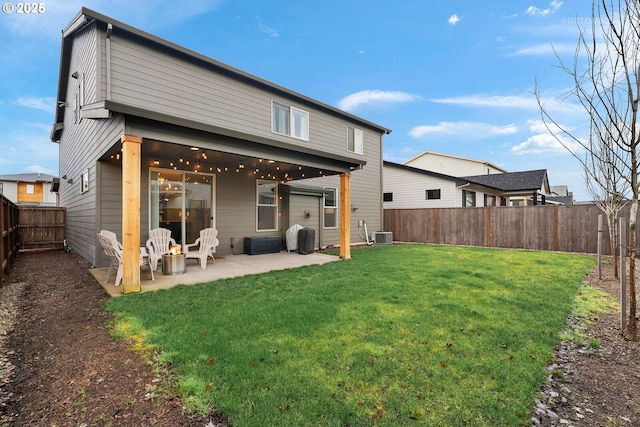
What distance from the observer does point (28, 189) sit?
2727 centimetres

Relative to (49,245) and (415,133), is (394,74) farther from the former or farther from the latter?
(49,245)

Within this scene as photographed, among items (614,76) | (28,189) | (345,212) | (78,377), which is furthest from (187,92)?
(28,189)

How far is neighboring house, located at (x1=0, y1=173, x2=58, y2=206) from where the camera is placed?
1029 inches

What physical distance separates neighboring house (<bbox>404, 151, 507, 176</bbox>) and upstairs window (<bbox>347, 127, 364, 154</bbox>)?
602 inches

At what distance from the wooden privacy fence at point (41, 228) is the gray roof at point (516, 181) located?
63.0 ft

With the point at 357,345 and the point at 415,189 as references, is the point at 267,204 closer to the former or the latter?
the point at 357,345

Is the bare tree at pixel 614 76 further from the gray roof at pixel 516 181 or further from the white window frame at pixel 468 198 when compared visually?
the gray roof at pixel 516 181

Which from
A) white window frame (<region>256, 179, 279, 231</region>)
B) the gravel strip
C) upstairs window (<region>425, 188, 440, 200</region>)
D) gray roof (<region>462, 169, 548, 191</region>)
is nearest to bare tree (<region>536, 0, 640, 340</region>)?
the gravel strip

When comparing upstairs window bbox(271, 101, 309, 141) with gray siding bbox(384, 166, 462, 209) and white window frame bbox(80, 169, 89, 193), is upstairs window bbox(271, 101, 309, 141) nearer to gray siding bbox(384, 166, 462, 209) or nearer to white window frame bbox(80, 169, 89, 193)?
white window frame bbox(80, 169, 89, 193)

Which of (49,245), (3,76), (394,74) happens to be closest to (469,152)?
(394,74)

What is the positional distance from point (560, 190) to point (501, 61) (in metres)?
43.5

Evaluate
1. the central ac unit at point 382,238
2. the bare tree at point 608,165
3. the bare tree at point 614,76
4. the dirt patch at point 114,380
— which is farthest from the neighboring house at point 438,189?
the bare tree at point 614,76

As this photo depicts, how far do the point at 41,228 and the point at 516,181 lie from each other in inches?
941

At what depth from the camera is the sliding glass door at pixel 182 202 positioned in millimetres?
7410
